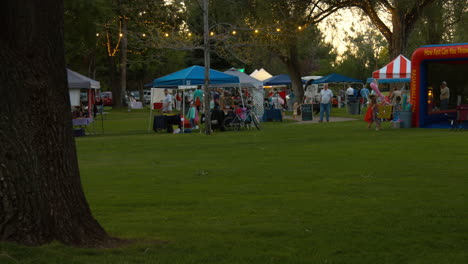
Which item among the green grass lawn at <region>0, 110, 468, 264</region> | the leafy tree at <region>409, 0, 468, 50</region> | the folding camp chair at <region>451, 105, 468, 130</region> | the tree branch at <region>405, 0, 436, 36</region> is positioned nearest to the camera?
the green grass lawn at <region>0, 110, 468, 264</region>

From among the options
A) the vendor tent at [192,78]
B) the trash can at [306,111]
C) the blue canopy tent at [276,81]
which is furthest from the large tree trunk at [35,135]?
the blue canopy tent at [276,81]

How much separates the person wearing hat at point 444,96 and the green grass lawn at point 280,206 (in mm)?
10009

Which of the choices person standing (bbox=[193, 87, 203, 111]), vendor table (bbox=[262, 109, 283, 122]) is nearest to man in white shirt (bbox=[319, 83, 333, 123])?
vendor table (bbox=[262, 109, 283, 122])

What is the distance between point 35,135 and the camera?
6.37m

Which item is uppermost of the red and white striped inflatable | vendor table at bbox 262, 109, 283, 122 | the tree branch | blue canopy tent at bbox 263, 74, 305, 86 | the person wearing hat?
the tree branch

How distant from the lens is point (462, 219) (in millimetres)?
8383

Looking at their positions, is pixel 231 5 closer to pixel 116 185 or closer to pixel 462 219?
pixel 116 185

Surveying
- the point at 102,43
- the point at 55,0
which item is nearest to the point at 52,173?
the point at 55,0

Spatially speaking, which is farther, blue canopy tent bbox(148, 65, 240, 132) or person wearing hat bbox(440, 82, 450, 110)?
blue canopy tent bbox(148, 65, 240, 132)

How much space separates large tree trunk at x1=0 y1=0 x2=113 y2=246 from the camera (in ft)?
20.4

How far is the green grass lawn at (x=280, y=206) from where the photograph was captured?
6562mm

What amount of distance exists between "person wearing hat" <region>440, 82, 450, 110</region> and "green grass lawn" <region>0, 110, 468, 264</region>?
10009mm

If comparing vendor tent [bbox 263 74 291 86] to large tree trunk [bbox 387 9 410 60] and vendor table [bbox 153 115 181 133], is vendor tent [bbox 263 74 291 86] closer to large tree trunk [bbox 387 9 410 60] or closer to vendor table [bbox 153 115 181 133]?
large tree trunk [bbox 387 9 410 60]

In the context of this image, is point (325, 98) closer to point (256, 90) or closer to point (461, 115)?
point (256, 90)
